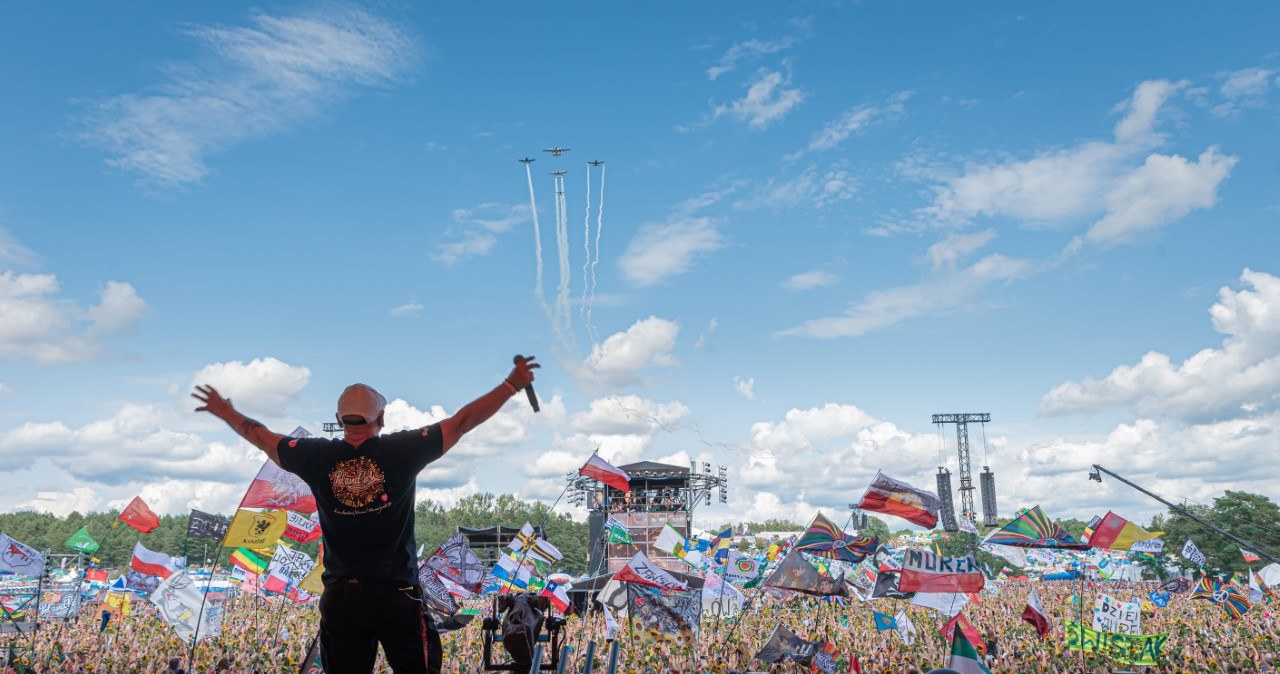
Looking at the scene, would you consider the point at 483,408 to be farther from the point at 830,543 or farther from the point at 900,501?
the point at 830,543

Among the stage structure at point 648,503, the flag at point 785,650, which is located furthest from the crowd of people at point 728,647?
the stage structure at point 648,503

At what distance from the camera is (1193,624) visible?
69.1 ft

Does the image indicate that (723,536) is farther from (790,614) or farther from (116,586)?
(116,586)

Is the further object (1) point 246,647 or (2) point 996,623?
(2) point 996,623

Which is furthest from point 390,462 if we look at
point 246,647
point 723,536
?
point 723,536

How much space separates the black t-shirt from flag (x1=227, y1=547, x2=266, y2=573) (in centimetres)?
2029

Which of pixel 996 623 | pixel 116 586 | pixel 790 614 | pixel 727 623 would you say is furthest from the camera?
pixel 116 586

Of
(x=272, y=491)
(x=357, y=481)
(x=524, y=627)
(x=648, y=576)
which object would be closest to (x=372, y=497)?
(x=357, y=481)

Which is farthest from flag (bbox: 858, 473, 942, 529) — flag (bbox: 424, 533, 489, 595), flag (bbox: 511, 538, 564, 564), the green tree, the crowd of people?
the green tree

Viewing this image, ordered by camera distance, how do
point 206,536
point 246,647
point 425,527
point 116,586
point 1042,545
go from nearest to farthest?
point 1042,545, point 246,647, point 206,536, point 116,586, point 425,527

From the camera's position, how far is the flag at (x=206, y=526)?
18.5 metres

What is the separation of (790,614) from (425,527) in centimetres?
8400

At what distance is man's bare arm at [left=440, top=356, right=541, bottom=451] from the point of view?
3340 millimetres

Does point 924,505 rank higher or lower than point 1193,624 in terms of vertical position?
higher
